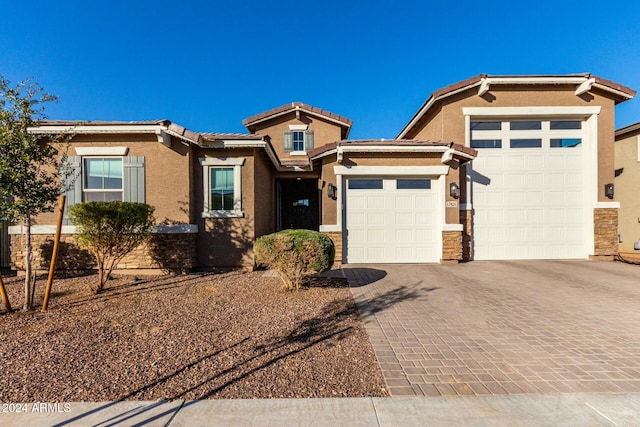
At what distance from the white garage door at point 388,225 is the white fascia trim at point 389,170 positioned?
0.96 feet

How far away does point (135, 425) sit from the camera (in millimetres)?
2166

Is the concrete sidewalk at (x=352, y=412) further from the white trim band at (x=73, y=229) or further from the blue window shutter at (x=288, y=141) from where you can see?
the blue window shutter at (x=288, y=141)

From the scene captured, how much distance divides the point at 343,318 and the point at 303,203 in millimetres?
11472

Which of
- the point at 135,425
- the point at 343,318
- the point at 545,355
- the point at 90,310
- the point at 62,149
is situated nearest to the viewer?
the point at 135,425

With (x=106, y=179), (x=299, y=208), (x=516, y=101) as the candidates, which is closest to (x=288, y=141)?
(x=299, y=208)

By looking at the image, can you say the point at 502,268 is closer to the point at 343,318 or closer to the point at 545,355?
the point at 545,355

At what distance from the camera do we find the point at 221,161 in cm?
786

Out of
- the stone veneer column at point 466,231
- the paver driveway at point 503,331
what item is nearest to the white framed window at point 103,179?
the paver driveway at point 503,331

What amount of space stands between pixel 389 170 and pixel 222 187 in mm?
5119

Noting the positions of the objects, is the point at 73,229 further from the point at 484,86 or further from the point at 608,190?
the point at 608,190

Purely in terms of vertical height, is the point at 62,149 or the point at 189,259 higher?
the point at 62,149

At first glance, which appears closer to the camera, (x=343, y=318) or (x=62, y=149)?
(x=343, y=318)

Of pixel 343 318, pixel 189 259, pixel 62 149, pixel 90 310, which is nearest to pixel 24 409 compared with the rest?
pixel 90 310

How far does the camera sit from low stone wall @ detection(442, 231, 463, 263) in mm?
8641
